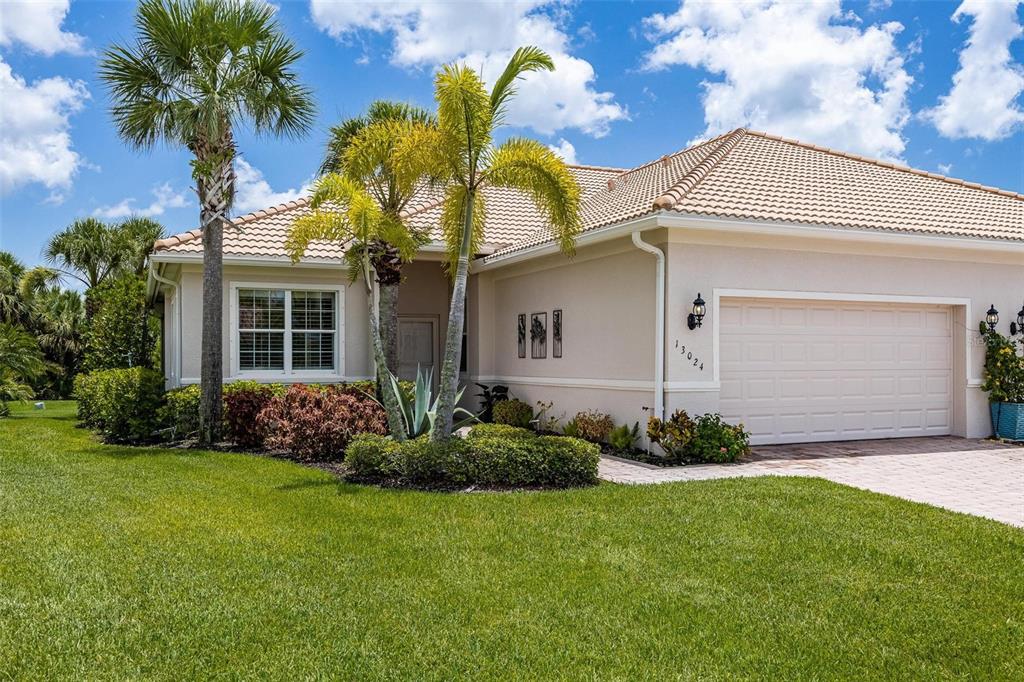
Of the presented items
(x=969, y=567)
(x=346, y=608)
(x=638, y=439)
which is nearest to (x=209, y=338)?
(x=638, y=439)

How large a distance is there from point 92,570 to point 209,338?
7.51 metres

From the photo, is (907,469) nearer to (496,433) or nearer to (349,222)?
(496,433)

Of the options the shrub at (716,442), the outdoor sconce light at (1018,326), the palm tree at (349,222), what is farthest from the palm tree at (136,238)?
the outdoor sconce light at (1018,326)

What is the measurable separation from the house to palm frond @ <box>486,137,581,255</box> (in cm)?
159

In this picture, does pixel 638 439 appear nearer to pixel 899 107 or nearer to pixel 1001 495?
pixel 1001 495

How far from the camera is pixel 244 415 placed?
1267 centimetres

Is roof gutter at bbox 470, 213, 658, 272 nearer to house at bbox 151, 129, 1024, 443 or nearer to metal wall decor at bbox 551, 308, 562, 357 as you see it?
house at bbox 151, 129, 1024, 443

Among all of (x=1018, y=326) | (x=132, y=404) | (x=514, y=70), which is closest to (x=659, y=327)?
(x=514, y=70)

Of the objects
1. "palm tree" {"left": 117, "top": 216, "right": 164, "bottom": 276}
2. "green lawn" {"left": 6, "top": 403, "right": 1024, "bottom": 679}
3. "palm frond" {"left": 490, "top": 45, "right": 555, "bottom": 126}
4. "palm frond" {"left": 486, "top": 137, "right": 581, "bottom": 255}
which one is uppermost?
"palm tree" {"left": 117, "top": 216, "right": 164, "bottom": 276}

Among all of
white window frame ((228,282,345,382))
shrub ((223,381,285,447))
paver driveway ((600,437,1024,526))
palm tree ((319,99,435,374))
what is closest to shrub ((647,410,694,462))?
paver driveway ((600,437,1024,526))

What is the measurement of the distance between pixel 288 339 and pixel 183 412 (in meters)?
2.46

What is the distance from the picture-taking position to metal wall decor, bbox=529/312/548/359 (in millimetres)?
14484

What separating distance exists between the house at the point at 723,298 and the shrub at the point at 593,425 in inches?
10.7

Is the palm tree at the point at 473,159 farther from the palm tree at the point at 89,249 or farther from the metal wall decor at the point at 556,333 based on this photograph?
the palm tree at the point at 89,249
